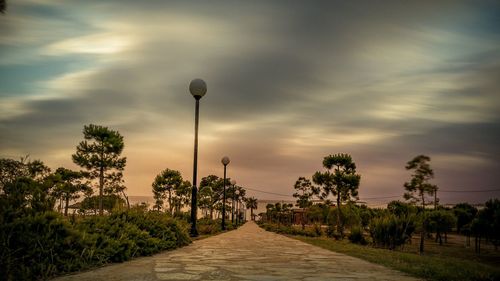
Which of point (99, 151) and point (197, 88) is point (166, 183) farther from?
point (197, 88)

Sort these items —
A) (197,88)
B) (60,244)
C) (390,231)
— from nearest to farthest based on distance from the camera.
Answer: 1. (60,244)
2. (197,88)
3. (390,231)

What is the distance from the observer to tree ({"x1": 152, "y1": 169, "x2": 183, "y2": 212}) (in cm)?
3665

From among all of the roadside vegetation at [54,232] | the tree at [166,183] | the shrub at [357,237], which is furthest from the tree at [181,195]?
the roadside vegetation at [54,232]

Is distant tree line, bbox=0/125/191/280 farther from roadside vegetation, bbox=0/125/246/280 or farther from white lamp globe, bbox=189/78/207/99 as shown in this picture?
white lamp globe, bbox=189/78/207/99

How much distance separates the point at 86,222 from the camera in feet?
19.4

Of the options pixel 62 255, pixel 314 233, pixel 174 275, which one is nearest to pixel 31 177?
pixel 62 255

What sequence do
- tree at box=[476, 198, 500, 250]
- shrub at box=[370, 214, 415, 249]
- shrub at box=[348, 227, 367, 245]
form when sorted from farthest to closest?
1. tree at box=[476, 198, 500, 250]
2. shrub at box=[348, 227, 367, 245]
3. shrub at box=[370, 214, 415, 249]

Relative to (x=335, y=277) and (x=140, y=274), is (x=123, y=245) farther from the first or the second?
(x=335, y=277)

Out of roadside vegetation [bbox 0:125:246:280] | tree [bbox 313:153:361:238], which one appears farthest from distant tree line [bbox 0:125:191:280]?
tree [bbox 313:153:361:238]

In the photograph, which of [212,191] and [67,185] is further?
[212,191]

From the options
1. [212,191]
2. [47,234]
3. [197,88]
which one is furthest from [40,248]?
[212,191]

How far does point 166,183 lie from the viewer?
121ft

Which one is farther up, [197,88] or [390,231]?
[197,88]

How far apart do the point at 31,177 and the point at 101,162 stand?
32.3m
